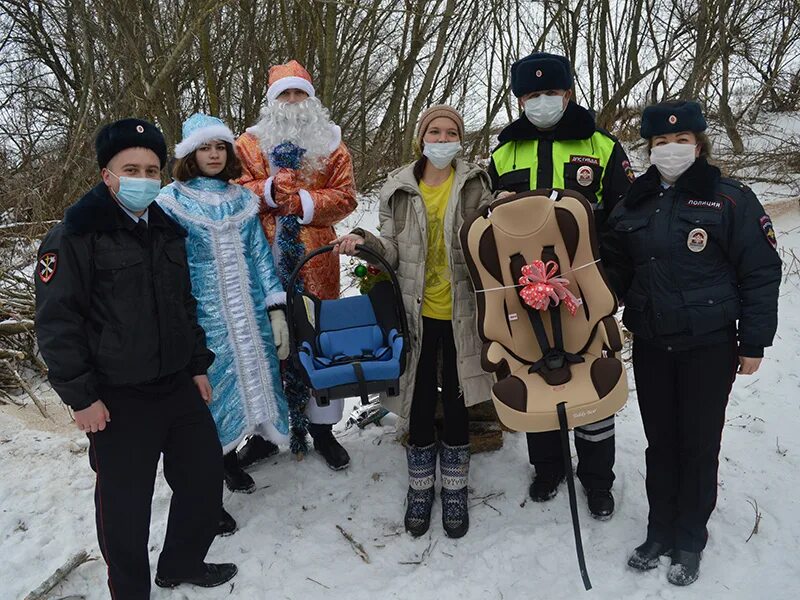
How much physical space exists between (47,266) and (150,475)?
893mm

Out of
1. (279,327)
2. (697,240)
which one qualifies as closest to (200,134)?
(279,327)

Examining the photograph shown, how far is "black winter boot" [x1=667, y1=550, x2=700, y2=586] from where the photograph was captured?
2480 millimetres

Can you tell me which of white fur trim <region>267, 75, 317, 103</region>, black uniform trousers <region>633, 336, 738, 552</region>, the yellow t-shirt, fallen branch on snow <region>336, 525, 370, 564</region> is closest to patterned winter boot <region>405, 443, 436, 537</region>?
fallen branch on snow <region>336, 525, 370, 564</region>

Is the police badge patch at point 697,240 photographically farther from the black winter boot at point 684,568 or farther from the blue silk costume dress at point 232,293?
the blue silk costume dress at point 232,293

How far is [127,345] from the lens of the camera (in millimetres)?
2139

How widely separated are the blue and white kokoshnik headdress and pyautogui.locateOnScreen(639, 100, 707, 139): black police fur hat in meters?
1.97

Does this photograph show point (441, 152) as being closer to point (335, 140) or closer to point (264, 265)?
point (335, 140)

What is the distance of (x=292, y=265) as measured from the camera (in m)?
3.22

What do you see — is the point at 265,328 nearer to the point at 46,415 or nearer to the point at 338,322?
the point at 338,322

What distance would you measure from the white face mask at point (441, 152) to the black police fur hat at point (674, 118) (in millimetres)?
831

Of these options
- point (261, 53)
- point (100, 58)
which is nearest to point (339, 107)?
point (261, 53)

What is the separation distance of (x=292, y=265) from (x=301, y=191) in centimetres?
41

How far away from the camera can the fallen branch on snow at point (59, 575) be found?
253 centimetres

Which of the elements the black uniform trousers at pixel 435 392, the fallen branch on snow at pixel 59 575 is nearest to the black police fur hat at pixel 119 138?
the black uniform trousers at pixel 435 392
